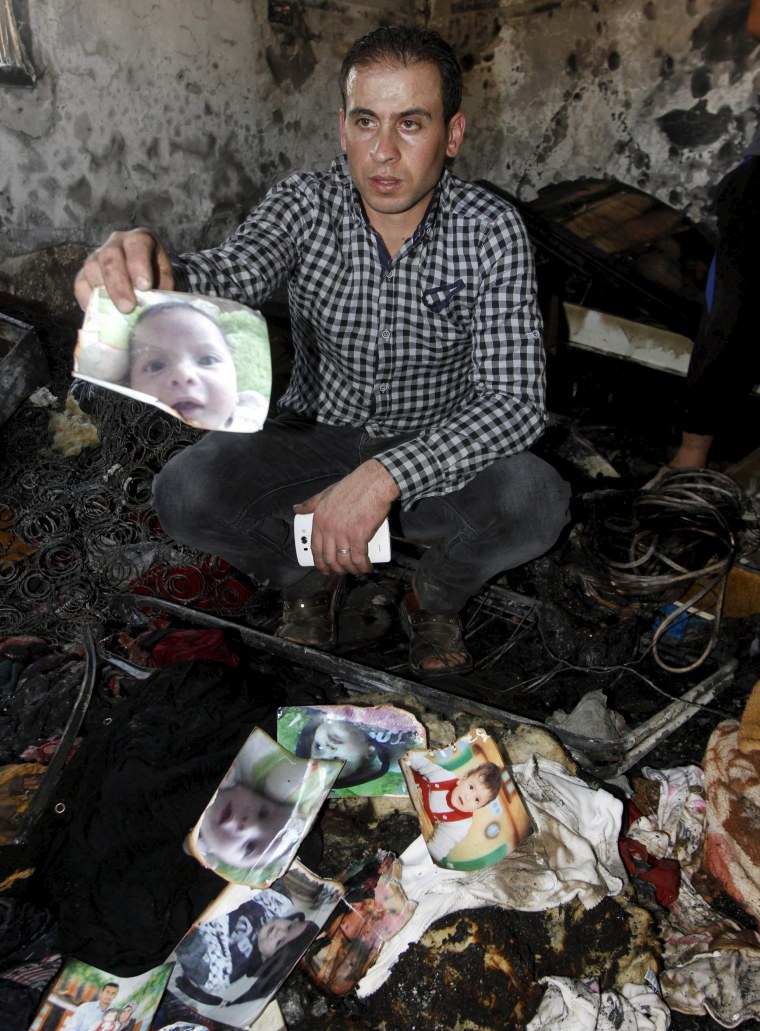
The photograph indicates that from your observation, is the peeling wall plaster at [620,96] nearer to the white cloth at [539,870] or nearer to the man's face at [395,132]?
the man's face at [395,132]

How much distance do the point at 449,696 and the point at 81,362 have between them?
3.81ft

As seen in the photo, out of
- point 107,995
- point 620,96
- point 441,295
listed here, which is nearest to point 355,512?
point 441,295

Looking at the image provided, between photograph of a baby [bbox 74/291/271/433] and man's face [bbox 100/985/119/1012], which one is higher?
photograph of a baby [bbox 74/291/271/433]

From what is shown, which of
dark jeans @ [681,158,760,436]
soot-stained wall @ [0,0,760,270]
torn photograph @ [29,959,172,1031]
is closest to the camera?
torn photograph @ [29,959,172,1031]

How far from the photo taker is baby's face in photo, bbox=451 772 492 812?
1.57 metres

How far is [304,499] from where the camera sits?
2.11 metres

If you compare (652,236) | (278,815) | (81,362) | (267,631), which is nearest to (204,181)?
(652,236)

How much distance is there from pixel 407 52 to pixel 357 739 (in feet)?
5.23

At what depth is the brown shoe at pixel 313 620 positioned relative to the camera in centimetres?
215

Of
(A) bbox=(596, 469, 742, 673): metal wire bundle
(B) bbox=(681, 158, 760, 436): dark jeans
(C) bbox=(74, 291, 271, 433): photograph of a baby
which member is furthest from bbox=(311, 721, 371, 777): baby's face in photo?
(B) bbox=(681, 158, 760, 436): dark jeans

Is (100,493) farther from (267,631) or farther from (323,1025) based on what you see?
(323,1025)

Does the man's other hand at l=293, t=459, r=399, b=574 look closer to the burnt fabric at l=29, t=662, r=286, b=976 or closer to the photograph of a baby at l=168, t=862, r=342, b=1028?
the burnt fabric at l=29, t=662, r=286, b=976

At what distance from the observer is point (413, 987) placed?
4.59 ft

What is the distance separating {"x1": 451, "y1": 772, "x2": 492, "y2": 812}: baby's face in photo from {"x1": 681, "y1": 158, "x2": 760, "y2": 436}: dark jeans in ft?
5.76
